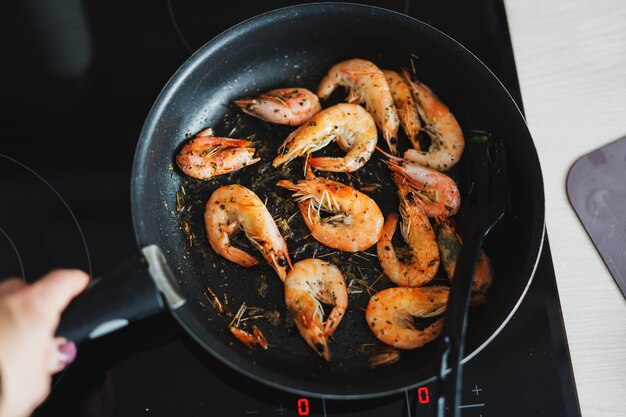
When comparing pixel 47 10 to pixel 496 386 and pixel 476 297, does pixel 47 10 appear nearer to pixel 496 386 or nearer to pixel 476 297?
pixel 476 297

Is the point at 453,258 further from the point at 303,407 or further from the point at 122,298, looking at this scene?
the point at 122,298

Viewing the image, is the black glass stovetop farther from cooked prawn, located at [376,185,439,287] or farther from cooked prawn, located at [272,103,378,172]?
cooked prawn, located at [272,103,378,172]

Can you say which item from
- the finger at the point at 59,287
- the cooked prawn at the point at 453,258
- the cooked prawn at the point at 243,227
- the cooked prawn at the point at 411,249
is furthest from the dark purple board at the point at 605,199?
the finger at the point at 59,287

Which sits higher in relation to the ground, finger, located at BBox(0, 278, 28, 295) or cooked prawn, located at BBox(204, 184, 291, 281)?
finger, located at BBox(0, 278, 28, 295)

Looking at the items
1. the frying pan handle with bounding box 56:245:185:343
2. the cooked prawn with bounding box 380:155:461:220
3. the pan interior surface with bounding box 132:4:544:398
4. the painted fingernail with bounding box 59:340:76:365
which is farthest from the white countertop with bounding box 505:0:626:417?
the painted fingernail with bounding box 59:340:76:365

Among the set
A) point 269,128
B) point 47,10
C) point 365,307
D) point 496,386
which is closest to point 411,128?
point 269,128

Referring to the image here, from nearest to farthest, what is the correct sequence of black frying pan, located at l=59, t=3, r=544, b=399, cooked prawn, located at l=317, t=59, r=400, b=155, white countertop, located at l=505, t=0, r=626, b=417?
black frying pan, located at l=59, t=3, r=544, b=399 < white countertop, located at l=505, t=0, r=626, b=417 < cooked prawn, located at l=317, t=59, r=400, b=155

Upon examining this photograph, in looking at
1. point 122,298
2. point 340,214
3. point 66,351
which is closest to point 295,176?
point 340,214
